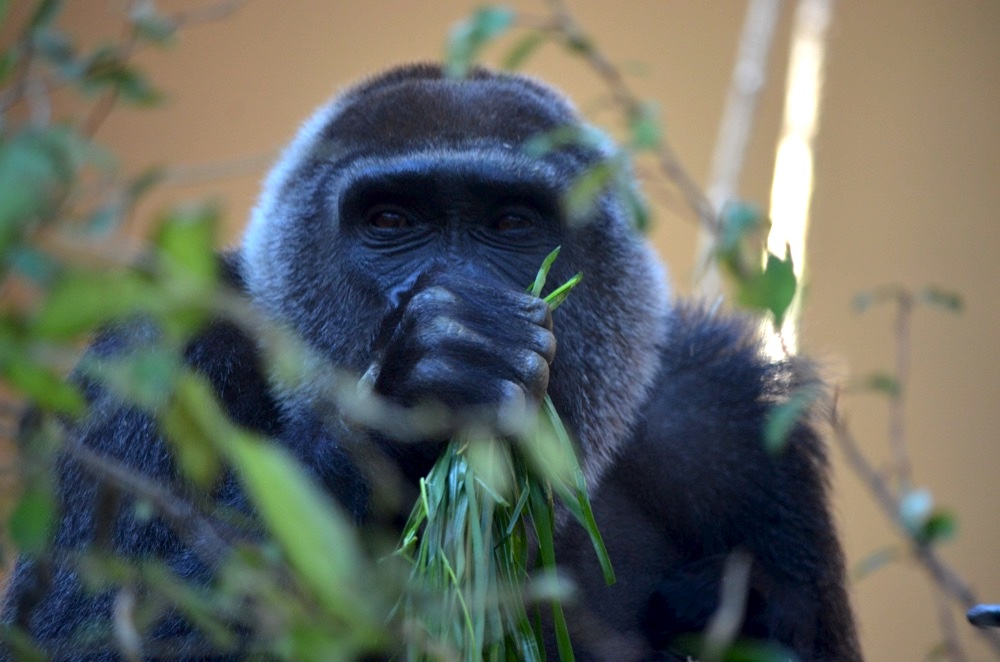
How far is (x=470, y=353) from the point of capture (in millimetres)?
2350

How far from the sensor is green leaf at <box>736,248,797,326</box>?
2043 millimetres

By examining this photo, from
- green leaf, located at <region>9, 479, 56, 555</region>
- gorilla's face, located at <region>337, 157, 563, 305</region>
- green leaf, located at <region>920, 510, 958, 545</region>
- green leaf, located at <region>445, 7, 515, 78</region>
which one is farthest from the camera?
gorilla's face, located at <region>337, 157, 563, 305</region>

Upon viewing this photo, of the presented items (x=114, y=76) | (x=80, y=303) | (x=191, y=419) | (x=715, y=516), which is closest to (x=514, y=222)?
(x=715, y=516)

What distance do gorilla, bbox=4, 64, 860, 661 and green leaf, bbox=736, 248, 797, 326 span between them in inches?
19.9

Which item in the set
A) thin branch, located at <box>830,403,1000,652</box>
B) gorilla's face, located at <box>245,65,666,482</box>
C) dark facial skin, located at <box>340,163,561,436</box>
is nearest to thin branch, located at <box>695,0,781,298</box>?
Answer: gorilla's face, located at <box>245,65,666,482</box>

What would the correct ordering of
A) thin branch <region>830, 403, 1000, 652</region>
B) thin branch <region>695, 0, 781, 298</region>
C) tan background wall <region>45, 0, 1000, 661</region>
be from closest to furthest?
thin branch <region>830, 403, 1000, 652</region> → thin branch <region>695, 0, 781, 298</region> → tan background wall <region>45, 0, 1000, 661</region>

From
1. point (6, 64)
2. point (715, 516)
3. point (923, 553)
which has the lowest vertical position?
point (715, 516)

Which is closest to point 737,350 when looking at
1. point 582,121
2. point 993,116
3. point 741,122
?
point 582,121

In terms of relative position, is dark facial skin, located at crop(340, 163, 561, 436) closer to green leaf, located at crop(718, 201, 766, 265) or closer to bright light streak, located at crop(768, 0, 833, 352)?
green leaf, located at crop(718, 201, 766, 265)

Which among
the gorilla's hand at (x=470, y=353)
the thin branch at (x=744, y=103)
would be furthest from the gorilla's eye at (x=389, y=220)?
the thin branch at (x=744, y=103)

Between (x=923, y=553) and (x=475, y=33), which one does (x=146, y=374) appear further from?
(x=923, y=553)

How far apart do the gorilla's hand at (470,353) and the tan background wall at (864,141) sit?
393 cm

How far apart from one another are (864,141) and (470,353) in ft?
17.1

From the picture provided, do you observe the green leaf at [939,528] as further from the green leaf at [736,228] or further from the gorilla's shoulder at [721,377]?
the gorilla's shoulder at [721,377]
